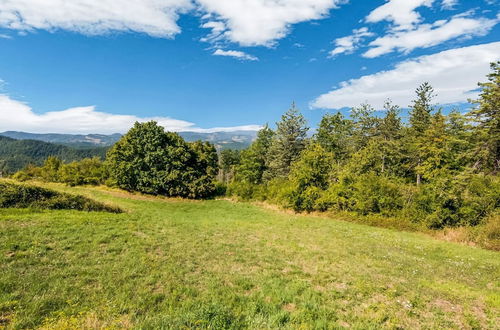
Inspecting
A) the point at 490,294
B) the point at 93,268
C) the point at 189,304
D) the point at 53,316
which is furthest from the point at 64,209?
the point at 490,294

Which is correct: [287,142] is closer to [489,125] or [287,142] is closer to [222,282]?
[489,125]

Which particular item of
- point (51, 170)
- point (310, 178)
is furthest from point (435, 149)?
point (51, 170)

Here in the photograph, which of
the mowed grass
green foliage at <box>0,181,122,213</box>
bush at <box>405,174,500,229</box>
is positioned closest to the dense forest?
bush at <box>405,174,500,229</box>

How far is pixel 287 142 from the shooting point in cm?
4662

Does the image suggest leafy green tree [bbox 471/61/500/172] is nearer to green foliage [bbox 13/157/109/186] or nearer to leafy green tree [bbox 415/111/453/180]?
leafy green tree [bbox 415/111/453/180]

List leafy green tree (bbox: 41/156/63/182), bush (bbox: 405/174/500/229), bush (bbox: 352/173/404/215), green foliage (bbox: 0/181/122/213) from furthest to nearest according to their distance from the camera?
leafy green tree (bbox: 41/156/63/182)
bush (bbox: 352/173/404/215)
bush (bbox: 405/174/500/229)
green foliage (bbox: 0/181/122/213)

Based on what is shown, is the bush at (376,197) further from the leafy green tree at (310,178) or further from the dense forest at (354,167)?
the leafy green tree at (310,178)

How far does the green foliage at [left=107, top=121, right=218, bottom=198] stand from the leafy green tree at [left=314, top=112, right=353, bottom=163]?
24207 millimetres

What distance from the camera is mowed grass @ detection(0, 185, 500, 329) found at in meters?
5.42

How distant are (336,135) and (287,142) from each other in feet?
30.7

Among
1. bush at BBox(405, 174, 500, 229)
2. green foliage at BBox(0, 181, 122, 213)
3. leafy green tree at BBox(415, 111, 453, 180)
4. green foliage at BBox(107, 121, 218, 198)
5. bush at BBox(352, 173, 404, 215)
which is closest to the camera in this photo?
green foliage at BBox(0, 181, 122, 213)

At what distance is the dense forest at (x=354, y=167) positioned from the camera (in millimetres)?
19739

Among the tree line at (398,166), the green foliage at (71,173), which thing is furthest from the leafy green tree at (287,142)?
the green foliage at (71,173)

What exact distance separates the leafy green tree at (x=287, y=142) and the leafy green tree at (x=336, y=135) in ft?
11.3
